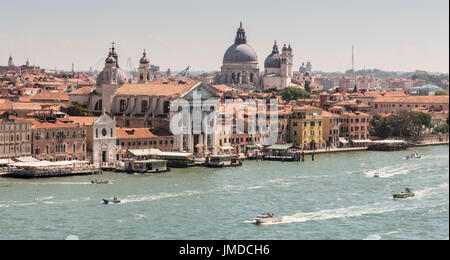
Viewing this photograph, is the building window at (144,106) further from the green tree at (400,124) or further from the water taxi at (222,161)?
the green tree at (400,124)

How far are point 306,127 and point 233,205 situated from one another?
15.4 metres

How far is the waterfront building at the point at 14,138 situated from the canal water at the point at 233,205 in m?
2.24

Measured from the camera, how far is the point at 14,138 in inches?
894

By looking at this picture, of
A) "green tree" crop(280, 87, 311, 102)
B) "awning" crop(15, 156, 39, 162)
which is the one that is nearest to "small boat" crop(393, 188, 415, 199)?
"awning" crop(15, 156, 39, 162)

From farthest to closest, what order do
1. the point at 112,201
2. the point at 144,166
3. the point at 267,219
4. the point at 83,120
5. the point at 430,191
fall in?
the point at 83,120
the point at 144,166
the point at 430,191
the point at 112,201
the point at 267,219

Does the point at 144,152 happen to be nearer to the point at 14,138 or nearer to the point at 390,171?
the point at 14,138

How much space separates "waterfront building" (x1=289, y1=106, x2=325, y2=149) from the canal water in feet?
24.1

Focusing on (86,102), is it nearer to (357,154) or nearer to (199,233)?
(357,154)

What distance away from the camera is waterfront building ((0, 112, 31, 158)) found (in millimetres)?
22547

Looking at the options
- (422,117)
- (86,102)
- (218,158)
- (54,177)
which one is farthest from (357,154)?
(54,177)

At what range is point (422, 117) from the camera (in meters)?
30.5

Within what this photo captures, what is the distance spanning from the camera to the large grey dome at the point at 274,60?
58.7 meters

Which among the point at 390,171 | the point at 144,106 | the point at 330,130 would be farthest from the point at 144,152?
the point at 330,130
